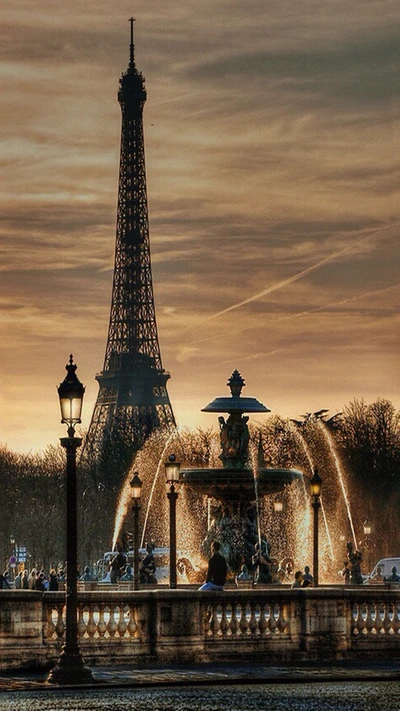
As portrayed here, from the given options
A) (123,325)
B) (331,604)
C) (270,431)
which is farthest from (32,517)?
(331,604)

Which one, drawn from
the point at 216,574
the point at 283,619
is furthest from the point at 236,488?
the point at 283,619

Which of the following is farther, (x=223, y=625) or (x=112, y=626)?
(x=223, y=625)

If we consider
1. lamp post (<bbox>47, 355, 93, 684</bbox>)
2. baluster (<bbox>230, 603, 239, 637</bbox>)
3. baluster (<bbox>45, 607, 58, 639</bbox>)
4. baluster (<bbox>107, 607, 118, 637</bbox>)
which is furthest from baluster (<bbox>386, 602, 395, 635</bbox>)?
lamp post (<bbox>47, 355, 93, 684</bbox>)

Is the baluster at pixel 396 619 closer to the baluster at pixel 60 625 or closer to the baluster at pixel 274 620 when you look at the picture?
the baluster at pixel 274 620

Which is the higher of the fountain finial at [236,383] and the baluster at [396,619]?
the fountain finial at [236,383]

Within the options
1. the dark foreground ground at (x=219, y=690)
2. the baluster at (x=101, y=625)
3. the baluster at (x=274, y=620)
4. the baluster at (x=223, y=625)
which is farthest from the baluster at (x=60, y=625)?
the baluster at (x=274, y=620)

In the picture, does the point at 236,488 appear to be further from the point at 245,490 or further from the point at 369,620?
the point at 369,620
